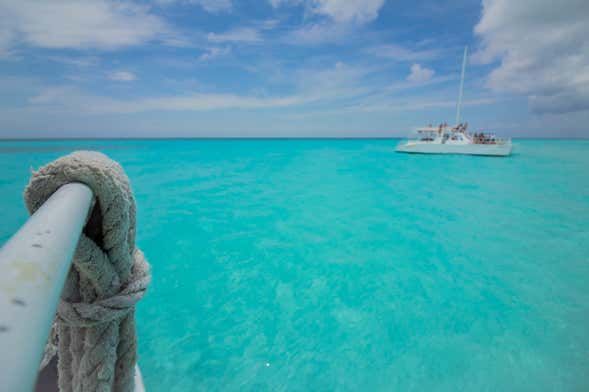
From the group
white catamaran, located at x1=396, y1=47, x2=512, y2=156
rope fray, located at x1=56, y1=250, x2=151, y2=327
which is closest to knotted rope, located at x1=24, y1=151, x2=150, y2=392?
rope fray, located at x1=56, y1=250, x2=151, y2=327

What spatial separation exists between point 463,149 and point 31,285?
34.9 meters

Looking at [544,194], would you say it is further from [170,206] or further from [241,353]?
[170,206]

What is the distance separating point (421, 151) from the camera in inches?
1296

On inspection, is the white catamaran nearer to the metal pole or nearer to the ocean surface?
the ocean surface

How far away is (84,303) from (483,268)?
692 centimetres

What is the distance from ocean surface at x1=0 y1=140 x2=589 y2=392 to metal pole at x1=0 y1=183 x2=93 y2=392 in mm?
3471

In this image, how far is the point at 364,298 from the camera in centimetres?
496

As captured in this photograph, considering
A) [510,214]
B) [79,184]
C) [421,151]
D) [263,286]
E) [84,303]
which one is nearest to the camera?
[79,184]

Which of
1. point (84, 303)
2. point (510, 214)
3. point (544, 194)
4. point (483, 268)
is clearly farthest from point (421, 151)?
point (84, 303)

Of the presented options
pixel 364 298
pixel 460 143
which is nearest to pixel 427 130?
pixel 460 143

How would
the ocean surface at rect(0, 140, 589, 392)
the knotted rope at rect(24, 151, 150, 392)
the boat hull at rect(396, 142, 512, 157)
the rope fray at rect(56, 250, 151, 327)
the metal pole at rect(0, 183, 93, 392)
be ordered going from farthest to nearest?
the boat hull at rect(396, 142, 512, 157), the ocean surface at rect(0, 140, 589, 392), the rope fray at rect(56, 250, 151, 327), the knotted rope at rect(24, 151, 150, 392), the metal pole at rect(0, 183, 93, 392)

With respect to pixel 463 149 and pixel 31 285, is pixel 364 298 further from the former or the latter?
pixel 463 149

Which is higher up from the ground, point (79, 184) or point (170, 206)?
point (79, 184)

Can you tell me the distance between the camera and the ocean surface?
11.3 feet
